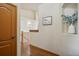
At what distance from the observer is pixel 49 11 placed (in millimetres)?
1645

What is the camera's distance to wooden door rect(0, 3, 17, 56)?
159cm

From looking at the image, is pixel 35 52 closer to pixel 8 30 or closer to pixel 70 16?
pixel 8 30

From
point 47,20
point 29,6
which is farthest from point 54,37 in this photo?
point 29,6

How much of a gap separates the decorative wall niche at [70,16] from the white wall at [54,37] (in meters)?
0.05

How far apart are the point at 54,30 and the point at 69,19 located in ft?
0.75

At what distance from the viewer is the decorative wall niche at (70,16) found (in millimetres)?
1616

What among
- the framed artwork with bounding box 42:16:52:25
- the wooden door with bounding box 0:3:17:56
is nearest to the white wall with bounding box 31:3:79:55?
the framed artwork with bounding box 42:16:52:25

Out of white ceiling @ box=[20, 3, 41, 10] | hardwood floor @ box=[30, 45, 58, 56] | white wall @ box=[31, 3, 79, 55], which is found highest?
white ceiling @ box=[20, 3, 41, 10]

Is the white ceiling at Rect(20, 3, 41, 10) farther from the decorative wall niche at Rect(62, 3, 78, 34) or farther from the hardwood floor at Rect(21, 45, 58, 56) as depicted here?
the hardwood floor at Rect(21, 45, 58, 56)

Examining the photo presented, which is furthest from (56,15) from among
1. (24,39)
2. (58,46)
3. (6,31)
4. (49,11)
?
(6,31)

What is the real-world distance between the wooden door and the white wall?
0.25m

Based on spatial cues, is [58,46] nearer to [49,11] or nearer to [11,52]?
[49,11]

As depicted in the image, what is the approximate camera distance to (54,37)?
1645 mm

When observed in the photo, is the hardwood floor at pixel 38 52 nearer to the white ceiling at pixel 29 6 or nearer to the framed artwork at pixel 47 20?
the framed artwork at pixel 47 20
